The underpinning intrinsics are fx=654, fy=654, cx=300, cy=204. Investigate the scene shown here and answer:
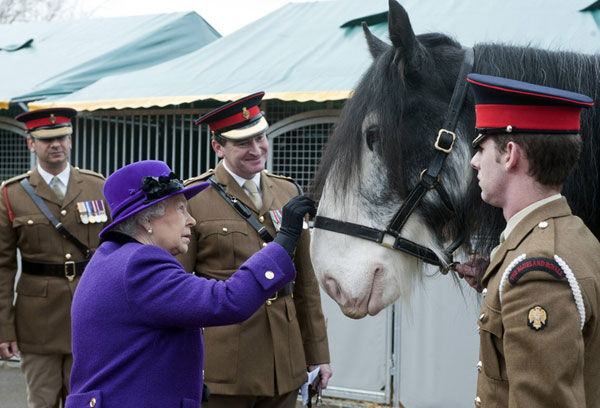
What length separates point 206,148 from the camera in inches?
297

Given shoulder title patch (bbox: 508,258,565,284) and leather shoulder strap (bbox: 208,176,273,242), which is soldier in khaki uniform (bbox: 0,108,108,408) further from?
shoulder title patch (bbox: 508,258,565,284)

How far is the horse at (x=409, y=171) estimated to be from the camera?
200 cm

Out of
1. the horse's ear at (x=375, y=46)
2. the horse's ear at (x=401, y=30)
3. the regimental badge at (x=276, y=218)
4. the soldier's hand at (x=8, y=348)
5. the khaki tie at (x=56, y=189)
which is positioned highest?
the horse's ear at (x=401, y=30)

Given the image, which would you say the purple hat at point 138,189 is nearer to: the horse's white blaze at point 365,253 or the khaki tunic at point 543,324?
the horse's white blaze at point 365,253

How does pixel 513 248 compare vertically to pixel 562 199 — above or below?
below

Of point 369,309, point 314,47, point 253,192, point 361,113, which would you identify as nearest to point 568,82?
point 361,113

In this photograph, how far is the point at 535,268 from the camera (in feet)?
4.47

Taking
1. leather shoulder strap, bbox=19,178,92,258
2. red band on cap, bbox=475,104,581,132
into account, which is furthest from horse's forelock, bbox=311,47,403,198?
leather shoulder strap, bbox=19,178,92,258

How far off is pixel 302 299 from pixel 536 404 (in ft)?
6.63

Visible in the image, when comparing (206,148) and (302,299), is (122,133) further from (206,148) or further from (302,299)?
(302,299)

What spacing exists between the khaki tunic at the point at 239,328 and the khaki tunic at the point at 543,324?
156cm

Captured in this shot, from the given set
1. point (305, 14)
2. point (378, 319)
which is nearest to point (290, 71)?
point (305, 14)

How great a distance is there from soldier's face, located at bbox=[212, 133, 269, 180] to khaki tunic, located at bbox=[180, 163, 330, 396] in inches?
2.5

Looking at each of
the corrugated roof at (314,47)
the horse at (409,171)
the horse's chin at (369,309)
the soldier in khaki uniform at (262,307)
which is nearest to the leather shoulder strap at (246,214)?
the soldier in khaki uniform at (262,307)
